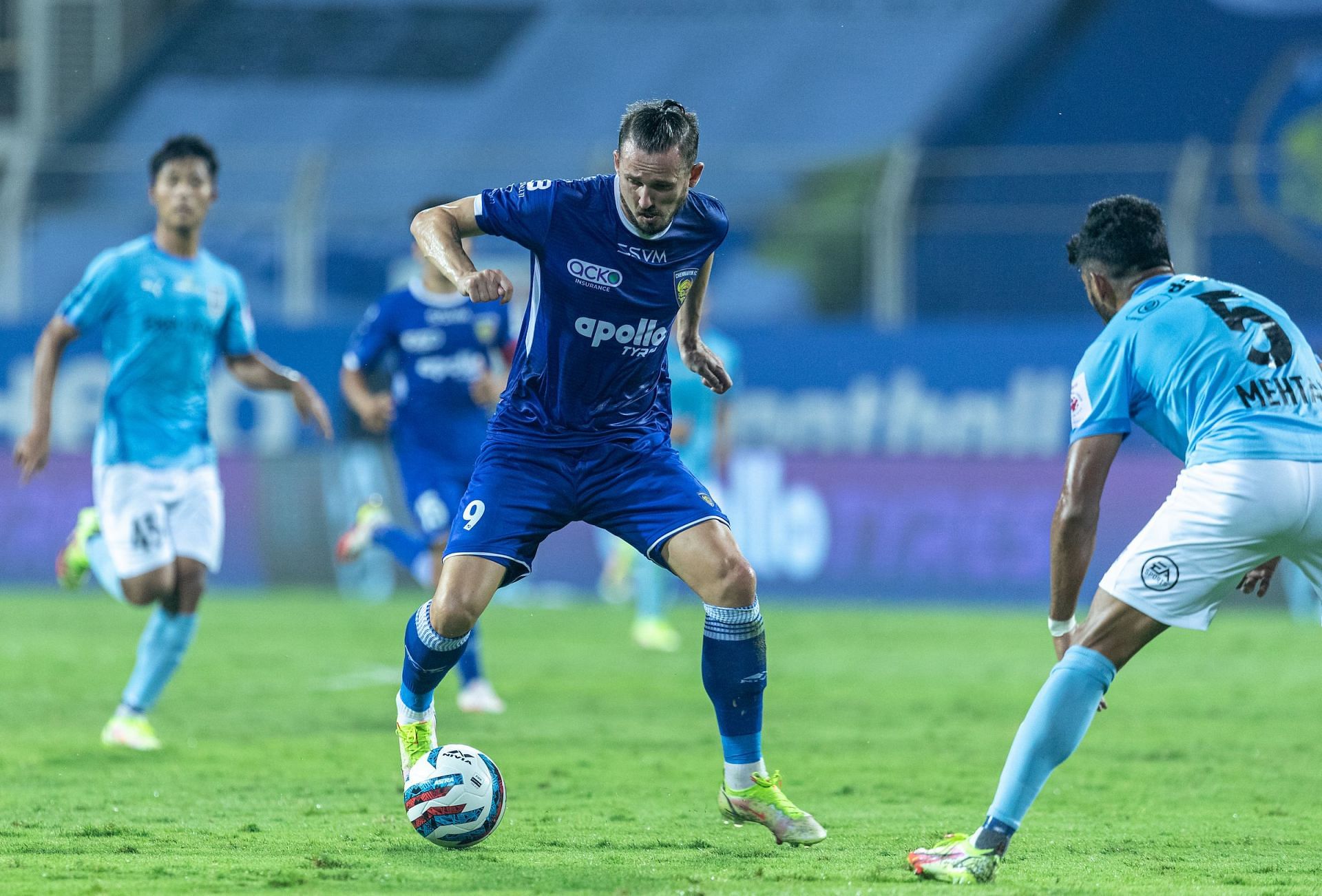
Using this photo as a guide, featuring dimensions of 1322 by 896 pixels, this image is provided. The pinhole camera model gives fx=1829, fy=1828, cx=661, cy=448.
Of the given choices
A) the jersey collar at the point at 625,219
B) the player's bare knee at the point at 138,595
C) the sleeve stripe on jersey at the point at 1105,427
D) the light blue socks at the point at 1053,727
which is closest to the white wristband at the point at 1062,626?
the light blue socks at the point at 1053,727

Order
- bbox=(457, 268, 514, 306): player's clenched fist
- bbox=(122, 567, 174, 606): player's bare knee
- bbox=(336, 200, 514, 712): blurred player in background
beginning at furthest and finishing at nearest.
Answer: bbox=(336, 200, 514, 712): blurred player in background, bbox=(122, 567, 174, 606): player's bare knee, bbox=(457, 268, 514, 306): player's clenched fist

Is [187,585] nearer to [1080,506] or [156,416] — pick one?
[156,416]

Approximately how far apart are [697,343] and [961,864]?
7.41 ft

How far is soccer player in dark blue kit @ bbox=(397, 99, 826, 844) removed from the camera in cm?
603

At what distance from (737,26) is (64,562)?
21.3m

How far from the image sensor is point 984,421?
16547mm

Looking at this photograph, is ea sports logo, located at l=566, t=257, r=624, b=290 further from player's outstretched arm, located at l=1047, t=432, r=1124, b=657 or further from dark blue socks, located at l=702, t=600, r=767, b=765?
player's outstretched arm, located at l=1047, t=432, r=1124, b=657

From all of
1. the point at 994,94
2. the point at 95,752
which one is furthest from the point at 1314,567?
the point at 994,94

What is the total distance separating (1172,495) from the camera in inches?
214

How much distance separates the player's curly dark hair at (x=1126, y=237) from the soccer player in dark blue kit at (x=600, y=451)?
1305 mm

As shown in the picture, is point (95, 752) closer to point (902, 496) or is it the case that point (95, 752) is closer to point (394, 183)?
point (902, 496)

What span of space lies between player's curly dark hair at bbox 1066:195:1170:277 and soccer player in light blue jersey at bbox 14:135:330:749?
4.57 m

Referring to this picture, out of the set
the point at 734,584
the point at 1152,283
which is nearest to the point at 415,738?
the point at 734,584

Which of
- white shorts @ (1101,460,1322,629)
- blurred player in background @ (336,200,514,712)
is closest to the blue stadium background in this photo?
blurred player in background @ (336,200,514,712)
